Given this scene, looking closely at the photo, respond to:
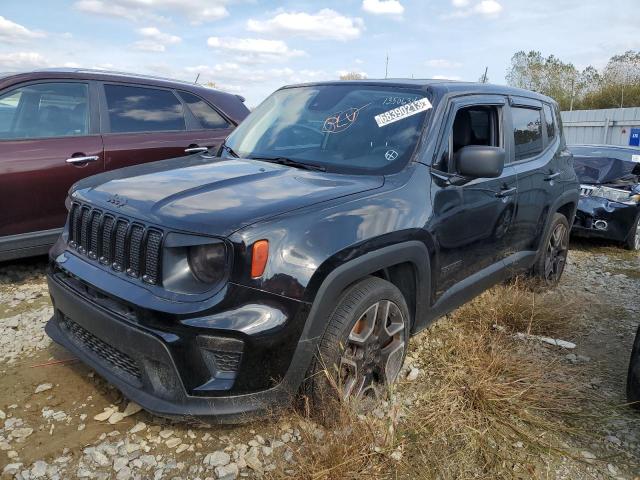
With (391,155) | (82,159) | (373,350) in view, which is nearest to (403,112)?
(391,155)

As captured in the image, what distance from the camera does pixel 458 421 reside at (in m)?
2.59

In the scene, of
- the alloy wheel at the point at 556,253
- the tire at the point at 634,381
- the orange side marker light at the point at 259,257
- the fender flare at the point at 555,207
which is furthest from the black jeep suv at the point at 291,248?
the alloy wheel at the point at 556,253

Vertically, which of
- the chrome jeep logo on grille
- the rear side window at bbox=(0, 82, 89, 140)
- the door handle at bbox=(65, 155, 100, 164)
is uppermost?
the rear side window at bbox=(0, 82, 89, 140)

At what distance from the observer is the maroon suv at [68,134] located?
13.4ft

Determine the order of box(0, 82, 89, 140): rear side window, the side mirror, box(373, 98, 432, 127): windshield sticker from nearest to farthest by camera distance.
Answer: the side mirror, box(373, 98, 432, 127): windshield sticker, box(0, 82, 89, 140): rear side window

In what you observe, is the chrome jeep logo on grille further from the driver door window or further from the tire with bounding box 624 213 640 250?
the tire with bounding box 624 213 640 250

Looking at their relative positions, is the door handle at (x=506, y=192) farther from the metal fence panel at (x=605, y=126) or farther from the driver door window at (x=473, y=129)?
the metal fence panel at (x=605, y=126)

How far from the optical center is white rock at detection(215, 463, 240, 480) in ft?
7.45

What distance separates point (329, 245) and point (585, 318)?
3.06m

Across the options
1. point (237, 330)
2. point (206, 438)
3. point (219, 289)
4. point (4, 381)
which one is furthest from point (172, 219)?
point (4, 381)

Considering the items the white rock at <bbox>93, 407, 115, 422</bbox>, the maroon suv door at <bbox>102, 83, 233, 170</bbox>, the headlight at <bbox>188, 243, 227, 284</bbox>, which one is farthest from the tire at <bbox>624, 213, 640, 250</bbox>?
the white rock at <bbox>93, 407, 115, 422</bbox>

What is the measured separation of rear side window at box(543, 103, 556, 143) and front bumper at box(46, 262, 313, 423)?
11.1 feet

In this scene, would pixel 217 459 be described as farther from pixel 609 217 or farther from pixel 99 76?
pixel 609 217

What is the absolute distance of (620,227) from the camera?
6699 mm
